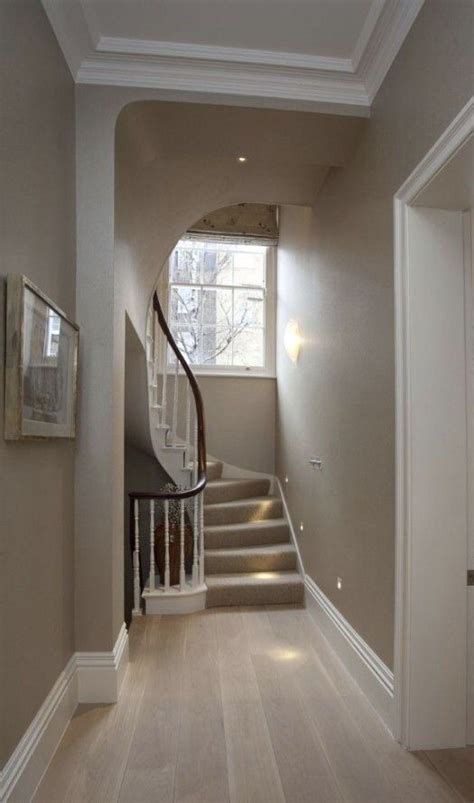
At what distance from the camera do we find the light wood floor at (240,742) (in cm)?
187

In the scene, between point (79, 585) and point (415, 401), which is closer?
point (415, 401)

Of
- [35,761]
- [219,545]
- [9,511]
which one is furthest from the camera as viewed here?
[219,545]

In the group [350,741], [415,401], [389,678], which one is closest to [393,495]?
[415,401]

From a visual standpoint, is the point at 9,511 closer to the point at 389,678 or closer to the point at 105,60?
the point at 389,678

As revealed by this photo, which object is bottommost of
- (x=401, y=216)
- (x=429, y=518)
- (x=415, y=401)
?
(x=429, y=518)

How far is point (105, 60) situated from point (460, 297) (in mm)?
1916

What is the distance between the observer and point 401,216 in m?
2.21

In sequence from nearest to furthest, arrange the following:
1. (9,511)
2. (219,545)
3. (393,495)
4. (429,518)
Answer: (9,511) < (429,518) < (393,495) < (219,545)

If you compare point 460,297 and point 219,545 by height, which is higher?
point 460,297

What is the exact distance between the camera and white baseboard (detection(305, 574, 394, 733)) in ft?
7.59

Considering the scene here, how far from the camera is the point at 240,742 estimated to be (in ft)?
7.12

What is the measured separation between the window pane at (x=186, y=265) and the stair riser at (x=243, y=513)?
2.58m

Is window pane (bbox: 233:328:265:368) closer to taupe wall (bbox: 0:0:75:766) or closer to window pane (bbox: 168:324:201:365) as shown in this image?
window pane (bbox: 168:324:201:365)

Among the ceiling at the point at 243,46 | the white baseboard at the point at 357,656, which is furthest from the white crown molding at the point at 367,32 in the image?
the white baseboard at the point at 357,656
